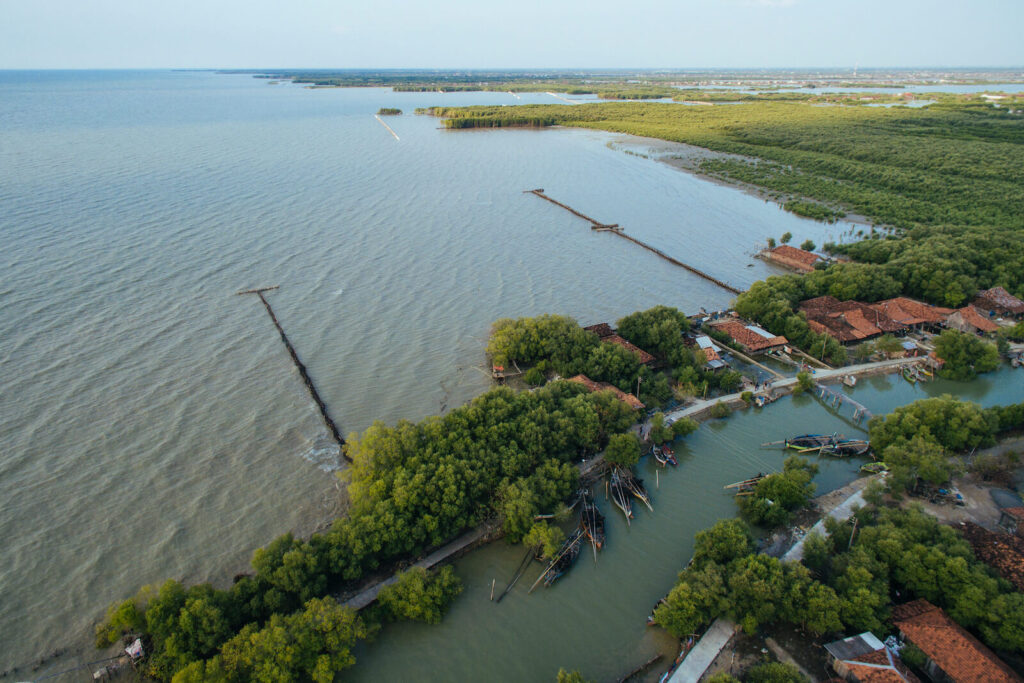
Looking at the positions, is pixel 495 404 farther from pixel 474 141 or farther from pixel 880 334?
pixel 474 141

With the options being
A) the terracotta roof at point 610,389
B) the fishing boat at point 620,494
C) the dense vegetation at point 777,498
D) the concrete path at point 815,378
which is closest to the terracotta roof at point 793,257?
the concrete path at point 815,378

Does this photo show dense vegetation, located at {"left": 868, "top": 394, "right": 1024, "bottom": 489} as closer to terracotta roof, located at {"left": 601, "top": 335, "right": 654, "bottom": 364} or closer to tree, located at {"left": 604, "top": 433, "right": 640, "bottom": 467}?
tree, located at {"left": 604, "top": 433, "right": 640, "bottom": 467}

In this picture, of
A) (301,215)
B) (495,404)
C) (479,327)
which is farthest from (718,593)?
(301,215)

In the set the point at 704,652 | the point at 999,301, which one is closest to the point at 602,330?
the point at 704,652

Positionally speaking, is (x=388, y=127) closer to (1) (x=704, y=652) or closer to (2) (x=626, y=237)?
(2) (x=626, y=237)

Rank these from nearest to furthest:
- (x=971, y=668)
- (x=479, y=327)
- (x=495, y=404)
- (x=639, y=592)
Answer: (x=971, y=668), (x=639, y=592), (x=495, y=404), (x=479, y=327)
